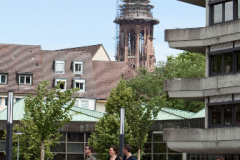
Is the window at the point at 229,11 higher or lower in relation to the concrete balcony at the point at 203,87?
higher

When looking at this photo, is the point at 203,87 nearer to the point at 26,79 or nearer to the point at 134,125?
the point at 134,125

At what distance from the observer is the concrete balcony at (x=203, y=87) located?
1804 inches

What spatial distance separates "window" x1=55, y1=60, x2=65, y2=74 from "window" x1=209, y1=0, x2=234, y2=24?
58.0 metres

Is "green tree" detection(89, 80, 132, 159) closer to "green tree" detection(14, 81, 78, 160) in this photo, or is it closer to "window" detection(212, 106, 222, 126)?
"green tree" detection(14, 81, 78, 160)

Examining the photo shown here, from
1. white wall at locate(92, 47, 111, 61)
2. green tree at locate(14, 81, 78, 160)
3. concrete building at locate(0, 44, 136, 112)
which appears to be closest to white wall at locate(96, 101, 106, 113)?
concrete building at locate(0, 44, 136, 112)

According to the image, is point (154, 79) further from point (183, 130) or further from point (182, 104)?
point (183, 130)

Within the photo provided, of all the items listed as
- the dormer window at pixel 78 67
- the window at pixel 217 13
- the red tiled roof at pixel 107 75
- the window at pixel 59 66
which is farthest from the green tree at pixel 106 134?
the red tiled roof at pixel 107 75

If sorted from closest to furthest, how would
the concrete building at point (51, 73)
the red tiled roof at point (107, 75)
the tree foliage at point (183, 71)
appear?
the tree foliage at point (183, 71) → the concrete building at point (51, 73) → the red tiled roof at point (107, 75)

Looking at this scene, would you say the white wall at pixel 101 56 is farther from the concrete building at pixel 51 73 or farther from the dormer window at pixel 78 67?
the dormer window at pixel 78 67

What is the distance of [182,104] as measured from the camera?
321 ft

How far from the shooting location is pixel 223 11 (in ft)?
157

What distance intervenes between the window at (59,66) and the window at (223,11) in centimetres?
5798

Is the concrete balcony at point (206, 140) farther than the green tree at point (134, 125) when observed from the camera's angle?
No

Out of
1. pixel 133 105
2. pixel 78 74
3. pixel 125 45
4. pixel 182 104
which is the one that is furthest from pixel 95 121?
pixel 125 45
